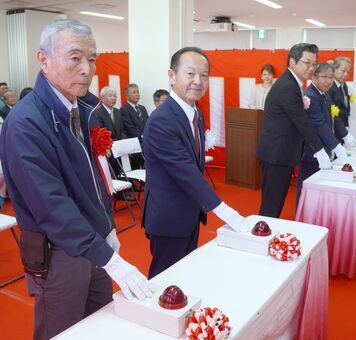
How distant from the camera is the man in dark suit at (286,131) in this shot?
282 cm

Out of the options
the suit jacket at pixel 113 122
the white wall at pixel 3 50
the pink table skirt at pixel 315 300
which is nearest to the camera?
the pink table skirt at pixel 315 300

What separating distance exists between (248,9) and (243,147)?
491 centimetres

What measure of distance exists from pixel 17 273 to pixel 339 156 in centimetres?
250

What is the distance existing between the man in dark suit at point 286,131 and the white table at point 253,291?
3.68ft

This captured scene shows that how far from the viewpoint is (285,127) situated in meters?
2.91

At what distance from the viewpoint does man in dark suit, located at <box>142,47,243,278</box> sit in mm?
1675

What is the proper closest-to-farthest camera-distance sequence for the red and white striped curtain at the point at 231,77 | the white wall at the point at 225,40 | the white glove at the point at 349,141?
the white glove at the point at 349,141 < the red and white striped curtain at the point at 231,77 < the white wall at the point at 225,40

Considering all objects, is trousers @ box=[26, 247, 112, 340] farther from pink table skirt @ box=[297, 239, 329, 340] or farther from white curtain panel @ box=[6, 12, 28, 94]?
white curtain panel @ box=[6, 12, 28, 94]

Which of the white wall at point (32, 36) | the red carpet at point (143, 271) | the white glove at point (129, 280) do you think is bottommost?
the red carpet at point (143, 271)

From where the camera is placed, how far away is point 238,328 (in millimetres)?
1085

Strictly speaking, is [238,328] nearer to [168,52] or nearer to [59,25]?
[59,25]

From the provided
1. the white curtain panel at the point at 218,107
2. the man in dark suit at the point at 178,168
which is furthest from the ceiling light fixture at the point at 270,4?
the man in dark suit at the point at 178,168

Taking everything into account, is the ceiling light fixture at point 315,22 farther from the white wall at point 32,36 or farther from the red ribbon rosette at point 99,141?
the red ribbon rosette at point 99,141

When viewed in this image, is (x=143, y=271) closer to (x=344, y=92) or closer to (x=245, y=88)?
(x=344, y=92)
